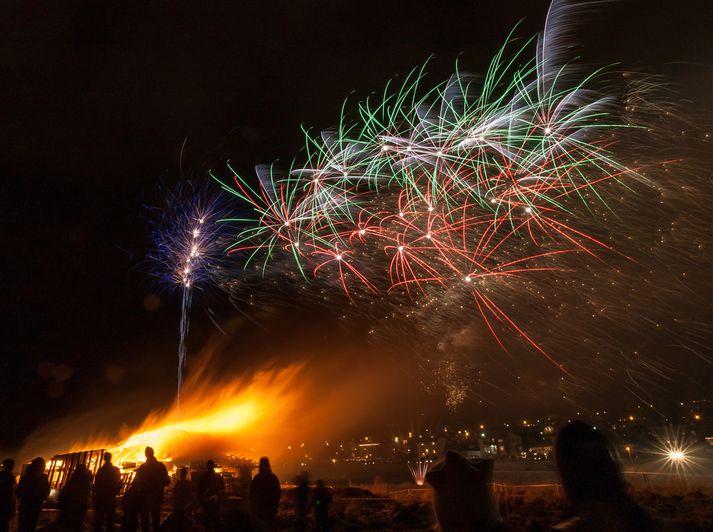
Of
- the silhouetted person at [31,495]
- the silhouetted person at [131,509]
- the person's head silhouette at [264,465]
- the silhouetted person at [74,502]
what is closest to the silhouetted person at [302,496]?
the person's head silhouette at [264,465]

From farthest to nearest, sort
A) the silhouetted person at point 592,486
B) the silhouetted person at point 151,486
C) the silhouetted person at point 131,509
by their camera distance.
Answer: the silhouetted person at point 151,486 < the silhouetted person at point 131,509 < the silhouetted person at point 592,486

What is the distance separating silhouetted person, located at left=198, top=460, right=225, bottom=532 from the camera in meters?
7.61

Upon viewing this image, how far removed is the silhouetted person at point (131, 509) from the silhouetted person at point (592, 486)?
6.96 metres

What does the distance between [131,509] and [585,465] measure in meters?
7.08

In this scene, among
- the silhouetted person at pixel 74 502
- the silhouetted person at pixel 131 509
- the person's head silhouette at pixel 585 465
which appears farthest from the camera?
the silhouetted person at pixel 74 502

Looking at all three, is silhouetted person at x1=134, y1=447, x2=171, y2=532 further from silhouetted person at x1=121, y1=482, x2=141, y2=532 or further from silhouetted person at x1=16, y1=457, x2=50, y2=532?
silhouetted person at x1=16, y1=457, x2=50, y2=532

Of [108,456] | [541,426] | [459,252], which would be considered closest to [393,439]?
[541,426]

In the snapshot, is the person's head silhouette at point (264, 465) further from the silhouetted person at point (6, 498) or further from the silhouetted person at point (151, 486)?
the silhouetted person at point (6, 498)

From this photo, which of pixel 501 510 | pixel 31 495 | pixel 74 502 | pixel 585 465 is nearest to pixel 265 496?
pixel 74 502

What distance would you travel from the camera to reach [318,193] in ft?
49.5

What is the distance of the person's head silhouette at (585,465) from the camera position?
1981 millimetres

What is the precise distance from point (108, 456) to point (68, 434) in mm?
22052

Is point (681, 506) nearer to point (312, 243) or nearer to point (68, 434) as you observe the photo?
point (312, 243)

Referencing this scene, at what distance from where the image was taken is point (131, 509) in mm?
6988
